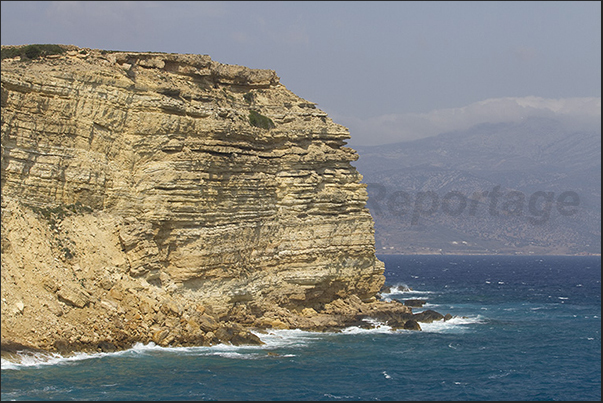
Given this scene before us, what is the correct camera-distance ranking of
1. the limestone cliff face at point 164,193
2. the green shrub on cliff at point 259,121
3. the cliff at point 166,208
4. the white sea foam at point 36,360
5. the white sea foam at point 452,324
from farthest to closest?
the white sea foam at point 452,324 < the green shrub on cliff at point 259,121 < the limestone cliff face at point 164,193 < the cliff at point 166,208 < the white sea foam at point 36,360

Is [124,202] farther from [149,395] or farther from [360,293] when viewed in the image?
[360,293]

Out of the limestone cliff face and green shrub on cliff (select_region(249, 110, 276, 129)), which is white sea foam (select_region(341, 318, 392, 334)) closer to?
the limestone cliff face

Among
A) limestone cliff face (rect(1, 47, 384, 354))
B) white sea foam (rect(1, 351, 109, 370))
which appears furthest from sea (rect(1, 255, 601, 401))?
limestone cliff face (rect(1, 47, 384, 354))

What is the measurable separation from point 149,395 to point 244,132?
20.8 metres

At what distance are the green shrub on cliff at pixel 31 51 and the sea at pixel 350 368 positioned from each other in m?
18.7

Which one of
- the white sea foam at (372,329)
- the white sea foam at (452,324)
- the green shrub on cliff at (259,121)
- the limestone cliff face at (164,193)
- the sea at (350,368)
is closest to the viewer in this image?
the sea at (350,368)

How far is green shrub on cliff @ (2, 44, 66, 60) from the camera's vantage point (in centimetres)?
4306

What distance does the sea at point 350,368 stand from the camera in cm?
3117

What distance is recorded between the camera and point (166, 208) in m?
42.2

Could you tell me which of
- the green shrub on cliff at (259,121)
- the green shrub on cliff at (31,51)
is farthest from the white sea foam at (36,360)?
the green shrub on cliff at (259,121)

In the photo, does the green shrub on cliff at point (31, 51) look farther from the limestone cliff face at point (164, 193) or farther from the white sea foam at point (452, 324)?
the white sea foam at point (452, 324)

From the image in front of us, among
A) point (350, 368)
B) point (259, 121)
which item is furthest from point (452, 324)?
point (259, 121)

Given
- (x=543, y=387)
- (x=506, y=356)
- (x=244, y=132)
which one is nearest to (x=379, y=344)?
(x=506, y=356)

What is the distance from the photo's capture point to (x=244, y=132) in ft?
153
